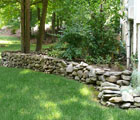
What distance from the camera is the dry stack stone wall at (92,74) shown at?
5516mm

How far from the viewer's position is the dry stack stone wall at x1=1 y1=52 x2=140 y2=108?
5.52 meters

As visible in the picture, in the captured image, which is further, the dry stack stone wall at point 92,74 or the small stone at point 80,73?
the small stone at point 80,73

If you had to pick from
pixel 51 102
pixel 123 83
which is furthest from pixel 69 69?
pixel 51 102

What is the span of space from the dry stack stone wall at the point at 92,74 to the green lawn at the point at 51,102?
33cm

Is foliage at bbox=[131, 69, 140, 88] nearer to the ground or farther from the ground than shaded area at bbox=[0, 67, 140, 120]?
farther from the ground

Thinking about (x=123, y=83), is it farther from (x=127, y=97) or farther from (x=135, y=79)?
(x=127, y=97)

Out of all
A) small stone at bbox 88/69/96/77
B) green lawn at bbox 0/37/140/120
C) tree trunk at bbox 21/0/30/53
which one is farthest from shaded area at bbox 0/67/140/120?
tree trunk at bbox 21/0/30/53

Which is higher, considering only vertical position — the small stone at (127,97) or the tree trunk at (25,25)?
the tree trunk at (25,25)

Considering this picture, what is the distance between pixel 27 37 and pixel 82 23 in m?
3.32

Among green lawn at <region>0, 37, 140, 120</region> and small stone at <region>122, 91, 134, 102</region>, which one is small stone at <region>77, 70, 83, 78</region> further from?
small stone at <region>122, 91, 134, 102</region>

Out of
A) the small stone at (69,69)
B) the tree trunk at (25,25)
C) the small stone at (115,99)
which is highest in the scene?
the tree trunk at (25,25)

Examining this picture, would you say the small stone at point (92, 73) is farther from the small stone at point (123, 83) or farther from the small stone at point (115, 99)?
the small stone at point (115, 99)

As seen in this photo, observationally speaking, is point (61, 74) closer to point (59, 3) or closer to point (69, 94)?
point (69, 94)

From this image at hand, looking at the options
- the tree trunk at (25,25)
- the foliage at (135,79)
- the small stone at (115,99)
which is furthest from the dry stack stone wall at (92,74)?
the tree trunk at (25,25)
